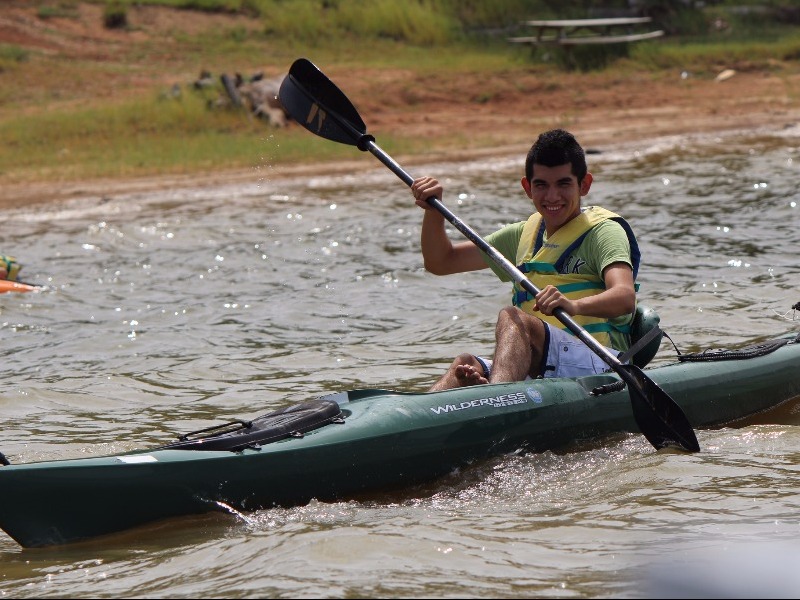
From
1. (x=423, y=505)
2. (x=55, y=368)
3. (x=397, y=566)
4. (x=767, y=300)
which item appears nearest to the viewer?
(x=397, y=566)

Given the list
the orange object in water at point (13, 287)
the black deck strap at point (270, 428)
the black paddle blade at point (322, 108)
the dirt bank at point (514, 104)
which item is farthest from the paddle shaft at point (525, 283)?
the dirt bank at point (514, 104)

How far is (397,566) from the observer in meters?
3.88

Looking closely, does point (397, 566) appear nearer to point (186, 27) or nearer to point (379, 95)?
point (379, 95)

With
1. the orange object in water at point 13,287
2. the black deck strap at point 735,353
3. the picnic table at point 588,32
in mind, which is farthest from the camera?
the picnic table at point 588,32

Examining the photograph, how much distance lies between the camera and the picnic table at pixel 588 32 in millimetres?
19109

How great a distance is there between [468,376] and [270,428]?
3.01 feet

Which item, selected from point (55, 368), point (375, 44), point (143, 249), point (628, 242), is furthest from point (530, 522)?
point (375, 44)

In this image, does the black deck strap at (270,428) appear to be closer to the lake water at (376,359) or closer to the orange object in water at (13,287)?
the lake water at (376,359)

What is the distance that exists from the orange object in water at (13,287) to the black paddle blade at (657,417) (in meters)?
5.44

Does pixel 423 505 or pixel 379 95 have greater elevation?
pixel 379 95

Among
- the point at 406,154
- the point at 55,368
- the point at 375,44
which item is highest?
the point at 375,44

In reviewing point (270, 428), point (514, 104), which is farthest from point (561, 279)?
point (514, 104)

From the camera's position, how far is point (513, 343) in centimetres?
506

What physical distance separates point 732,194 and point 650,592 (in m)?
9.23
